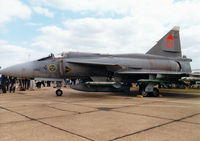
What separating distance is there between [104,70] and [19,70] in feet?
14.9

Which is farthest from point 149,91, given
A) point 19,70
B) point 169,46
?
point 19,70

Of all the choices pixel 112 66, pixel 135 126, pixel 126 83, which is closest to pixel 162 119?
pixel 135 126

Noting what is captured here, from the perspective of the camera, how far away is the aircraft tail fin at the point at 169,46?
12.9 metres

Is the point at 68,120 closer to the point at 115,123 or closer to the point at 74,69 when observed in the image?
the point at 115,123

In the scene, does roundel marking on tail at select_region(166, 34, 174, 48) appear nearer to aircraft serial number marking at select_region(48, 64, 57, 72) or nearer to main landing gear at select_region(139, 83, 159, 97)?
main landing gear at select_region(139, 83, 159, 97)

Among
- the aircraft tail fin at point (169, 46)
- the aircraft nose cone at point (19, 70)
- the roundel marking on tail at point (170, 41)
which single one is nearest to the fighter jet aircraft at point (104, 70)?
the aircraft nose cone at point (19, 70)

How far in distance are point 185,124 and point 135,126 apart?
42.0 inches

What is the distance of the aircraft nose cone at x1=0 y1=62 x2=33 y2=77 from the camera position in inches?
343

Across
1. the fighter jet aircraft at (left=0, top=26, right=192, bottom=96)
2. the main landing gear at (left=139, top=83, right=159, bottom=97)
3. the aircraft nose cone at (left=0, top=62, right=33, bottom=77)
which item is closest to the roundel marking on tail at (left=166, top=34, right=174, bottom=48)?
the fighter jet aircraft at (left=0, top=26, right=192, bottom=96)

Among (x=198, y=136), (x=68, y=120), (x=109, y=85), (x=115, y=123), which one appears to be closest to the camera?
(x=198, y=136)

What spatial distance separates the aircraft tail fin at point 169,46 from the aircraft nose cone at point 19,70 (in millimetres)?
8509

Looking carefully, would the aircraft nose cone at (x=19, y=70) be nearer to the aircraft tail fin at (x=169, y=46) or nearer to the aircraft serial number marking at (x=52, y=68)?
the aircraft serial number marking at (x=52, y=68)

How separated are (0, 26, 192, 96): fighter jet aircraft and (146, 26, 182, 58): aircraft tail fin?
0.97 m

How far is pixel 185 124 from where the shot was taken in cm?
359
